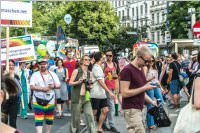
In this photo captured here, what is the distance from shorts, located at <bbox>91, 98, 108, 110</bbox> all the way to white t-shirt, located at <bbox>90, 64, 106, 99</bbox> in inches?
3.9

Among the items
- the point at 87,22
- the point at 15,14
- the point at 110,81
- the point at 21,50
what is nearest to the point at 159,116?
the point at 15,14

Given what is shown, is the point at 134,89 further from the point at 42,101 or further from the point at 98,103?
the point at 98,103

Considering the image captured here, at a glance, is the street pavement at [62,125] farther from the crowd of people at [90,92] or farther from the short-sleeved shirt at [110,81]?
the short-sleeved shirt at [110,81]

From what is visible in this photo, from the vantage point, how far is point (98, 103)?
1143 cm

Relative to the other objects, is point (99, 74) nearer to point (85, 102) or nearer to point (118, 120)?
point (85, 102)

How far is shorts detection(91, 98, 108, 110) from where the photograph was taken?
11.4 metres

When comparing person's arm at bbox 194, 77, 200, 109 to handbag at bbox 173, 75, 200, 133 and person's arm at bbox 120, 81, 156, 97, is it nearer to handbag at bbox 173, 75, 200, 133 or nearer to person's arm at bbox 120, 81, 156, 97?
handbag at bbox 173, 75, 200, 133

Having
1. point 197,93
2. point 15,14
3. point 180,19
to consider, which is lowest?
point 197,93

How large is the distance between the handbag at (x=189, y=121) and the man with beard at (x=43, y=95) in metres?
5.25

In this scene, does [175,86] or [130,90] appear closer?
[130,90]

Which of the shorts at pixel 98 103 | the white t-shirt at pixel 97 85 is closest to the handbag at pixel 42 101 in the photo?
the white t-shirt at pixel 97 85

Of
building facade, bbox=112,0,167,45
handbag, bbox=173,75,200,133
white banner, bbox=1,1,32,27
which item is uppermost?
building facade, bbox=112,0,167,45

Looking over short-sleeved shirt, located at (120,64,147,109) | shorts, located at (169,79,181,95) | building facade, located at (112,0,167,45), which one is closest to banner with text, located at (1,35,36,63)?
shorts, located at (169,79,181,95)

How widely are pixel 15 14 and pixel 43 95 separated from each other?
1.75m
